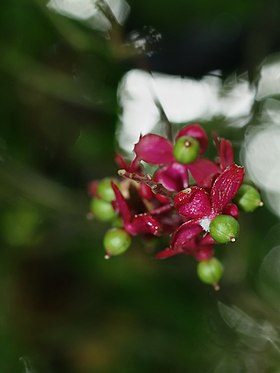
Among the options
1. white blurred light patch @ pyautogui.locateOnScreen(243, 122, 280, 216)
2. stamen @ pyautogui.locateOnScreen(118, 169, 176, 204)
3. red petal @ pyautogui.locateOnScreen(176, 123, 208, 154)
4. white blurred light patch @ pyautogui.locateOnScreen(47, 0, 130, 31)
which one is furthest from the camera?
white blurred light patch @ pyautogui.locateOnScreen(243, 122, 280, 216)

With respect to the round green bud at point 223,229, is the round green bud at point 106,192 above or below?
above

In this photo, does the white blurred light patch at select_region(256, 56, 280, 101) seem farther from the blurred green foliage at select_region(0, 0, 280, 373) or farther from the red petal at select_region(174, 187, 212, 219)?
the red petal at select_region(174, 187, 212, 219)

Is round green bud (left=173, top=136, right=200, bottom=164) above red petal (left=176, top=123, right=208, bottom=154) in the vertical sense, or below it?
below

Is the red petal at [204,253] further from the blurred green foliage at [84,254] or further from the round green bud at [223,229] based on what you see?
the blurred green foliage at [84,254]

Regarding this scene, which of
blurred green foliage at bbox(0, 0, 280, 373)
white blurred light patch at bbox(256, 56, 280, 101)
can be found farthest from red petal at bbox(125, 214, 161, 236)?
white blurred light patch at bbox(256, 56, 280, 101)

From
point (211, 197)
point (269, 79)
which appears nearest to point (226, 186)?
point (211, 197)

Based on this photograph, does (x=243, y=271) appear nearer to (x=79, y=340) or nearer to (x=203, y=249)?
(x=79, y=340)

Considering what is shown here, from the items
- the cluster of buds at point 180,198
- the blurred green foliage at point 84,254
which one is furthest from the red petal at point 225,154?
the blurred green foliage at point 84,254
